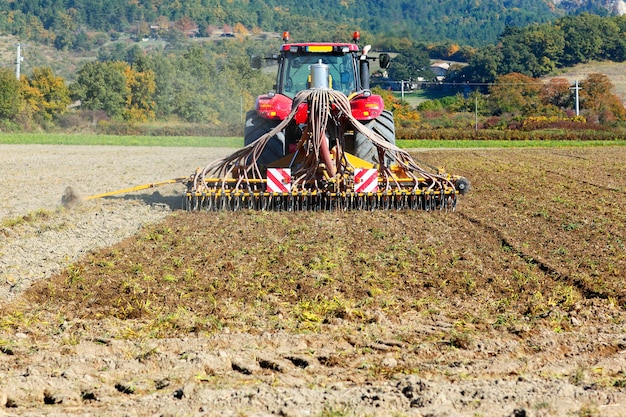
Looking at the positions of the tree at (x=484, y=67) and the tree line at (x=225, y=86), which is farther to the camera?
the tree line at (x=225, y=86)

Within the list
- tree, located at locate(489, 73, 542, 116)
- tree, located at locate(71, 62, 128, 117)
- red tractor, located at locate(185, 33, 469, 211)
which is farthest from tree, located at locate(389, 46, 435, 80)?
tree, located at locate(71, 62, 128, 117)

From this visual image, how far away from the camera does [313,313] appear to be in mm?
6055

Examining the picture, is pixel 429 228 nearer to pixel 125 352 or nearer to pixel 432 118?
pixel 125 352

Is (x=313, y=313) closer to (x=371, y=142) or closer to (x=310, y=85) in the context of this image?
(x=371, y=142)

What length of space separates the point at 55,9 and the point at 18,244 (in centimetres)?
10372

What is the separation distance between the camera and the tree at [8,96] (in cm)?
4753

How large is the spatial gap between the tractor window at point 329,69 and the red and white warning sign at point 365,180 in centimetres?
199

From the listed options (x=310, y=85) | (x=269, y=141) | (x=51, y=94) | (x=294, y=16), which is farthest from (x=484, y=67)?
(x=269, y=141)

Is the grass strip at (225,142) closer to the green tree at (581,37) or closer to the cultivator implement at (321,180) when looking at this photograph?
the green tree at (581,37)

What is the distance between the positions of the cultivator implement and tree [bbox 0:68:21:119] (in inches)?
1555

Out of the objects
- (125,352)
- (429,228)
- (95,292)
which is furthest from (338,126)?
(125,352)

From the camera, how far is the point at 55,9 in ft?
345

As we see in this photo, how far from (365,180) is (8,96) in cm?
4102

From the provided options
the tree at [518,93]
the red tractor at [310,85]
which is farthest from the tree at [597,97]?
the red tractor at [310,85]
